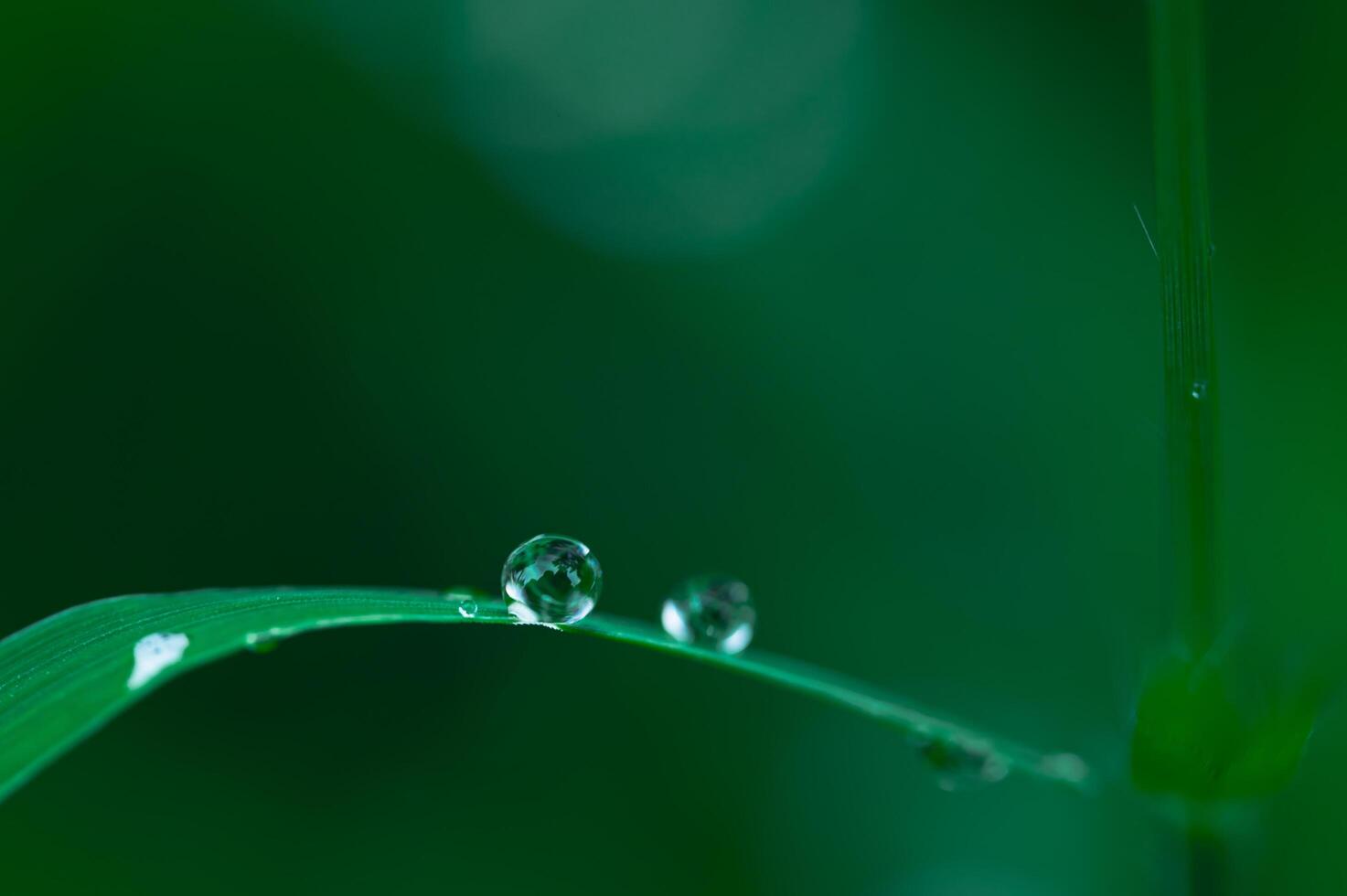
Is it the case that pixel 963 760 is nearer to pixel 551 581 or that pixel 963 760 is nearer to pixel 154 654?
pixel 551 581

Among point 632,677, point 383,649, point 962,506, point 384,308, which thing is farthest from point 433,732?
point 962,506

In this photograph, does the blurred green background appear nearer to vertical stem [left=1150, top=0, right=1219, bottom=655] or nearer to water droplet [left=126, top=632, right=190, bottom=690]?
vertical stem [left=1150, top=0, right=1219, bottom=655]

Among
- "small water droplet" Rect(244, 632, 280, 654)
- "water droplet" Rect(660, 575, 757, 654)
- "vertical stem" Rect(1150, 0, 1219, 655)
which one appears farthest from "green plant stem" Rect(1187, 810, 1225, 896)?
"small water droplet" Rect(244, 632, 280, 654)

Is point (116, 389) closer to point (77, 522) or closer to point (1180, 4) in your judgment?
point (77, 522)

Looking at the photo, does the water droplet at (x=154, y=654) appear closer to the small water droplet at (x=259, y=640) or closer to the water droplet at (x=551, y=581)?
the small water droplet at (x=259, y=640)

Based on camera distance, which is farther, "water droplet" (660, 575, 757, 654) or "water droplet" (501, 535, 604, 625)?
"water droplet" (660, 575, 757, 654)

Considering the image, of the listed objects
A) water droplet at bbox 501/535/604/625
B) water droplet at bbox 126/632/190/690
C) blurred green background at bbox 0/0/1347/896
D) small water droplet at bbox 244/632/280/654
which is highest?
blurred green background at bbox 0/0/1347/896
